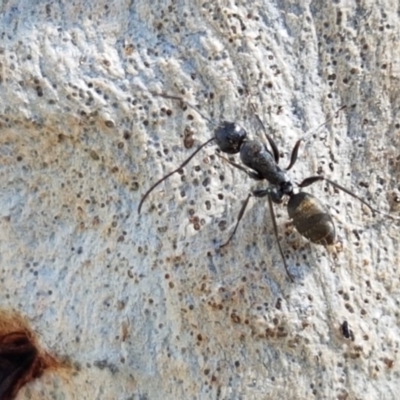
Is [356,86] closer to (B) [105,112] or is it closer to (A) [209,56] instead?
(A) [209,56]

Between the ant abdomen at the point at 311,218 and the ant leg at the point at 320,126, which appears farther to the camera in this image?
the ant leg at the point at 320,126

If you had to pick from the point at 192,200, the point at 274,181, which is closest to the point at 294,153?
the point at 274,181

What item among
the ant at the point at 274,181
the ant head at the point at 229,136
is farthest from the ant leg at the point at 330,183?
the ant head at the point at 229,136

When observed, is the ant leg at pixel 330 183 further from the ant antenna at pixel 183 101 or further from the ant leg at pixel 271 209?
the ant antenna at pixel 183 101

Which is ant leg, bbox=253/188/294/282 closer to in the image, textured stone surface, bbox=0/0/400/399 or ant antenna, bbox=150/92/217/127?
textured stone surface, bbox=0/0/400/399

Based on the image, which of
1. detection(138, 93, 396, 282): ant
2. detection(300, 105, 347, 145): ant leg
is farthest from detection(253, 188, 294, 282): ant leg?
Result: detection(300, 105, 347, 145): ant leg

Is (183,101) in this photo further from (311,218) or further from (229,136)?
(311,218)
